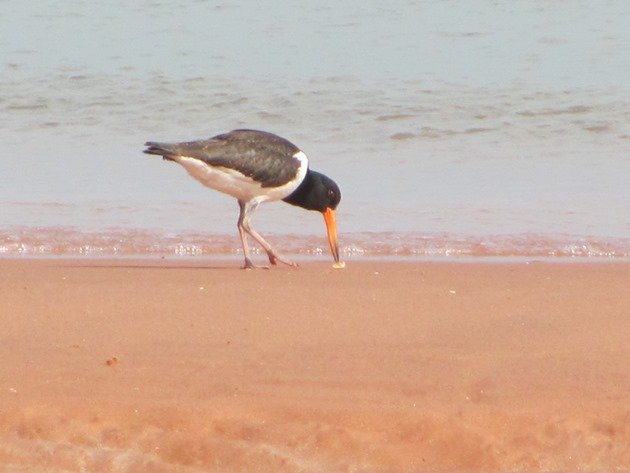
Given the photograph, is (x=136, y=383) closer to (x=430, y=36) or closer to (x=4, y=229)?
(x=4, y=229)

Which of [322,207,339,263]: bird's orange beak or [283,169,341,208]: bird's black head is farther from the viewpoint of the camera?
[283,169,341,208]: bird's black head

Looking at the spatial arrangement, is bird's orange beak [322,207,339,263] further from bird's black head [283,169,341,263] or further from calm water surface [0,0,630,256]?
calm water surface [0,0,630,256]

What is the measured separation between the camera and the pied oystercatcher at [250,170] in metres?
8.05

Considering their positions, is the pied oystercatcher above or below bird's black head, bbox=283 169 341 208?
above

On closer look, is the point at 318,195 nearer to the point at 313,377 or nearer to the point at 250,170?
the point at 250,170

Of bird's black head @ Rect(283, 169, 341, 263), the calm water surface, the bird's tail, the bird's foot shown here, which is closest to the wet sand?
the bird's foot

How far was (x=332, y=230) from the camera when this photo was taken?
850 centimetres

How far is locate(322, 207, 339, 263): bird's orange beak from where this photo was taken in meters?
8.26

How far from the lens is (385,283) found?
6637 millimetres

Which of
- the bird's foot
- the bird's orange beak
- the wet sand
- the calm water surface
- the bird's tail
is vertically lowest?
the calm water surface

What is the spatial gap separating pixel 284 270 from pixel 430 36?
31.9ft

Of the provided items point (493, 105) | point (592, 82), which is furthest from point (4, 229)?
point (592, 82)

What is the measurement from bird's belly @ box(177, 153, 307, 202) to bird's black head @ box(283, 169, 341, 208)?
9.2 inches

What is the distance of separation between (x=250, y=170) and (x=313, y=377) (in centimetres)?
358
